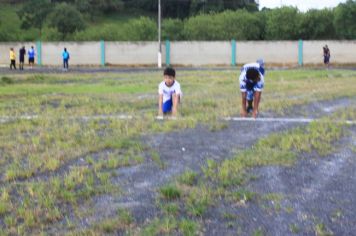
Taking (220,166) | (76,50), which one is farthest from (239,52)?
(220,166)

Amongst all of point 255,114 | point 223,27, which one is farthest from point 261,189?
point 223,27

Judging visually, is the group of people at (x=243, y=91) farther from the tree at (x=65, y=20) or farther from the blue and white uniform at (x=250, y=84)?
the tree at (x=65, y=20)

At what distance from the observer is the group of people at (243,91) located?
37.6ft

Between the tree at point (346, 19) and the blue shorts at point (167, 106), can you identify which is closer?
the blue shorts at point (167, 106)

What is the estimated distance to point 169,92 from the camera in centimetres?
1152

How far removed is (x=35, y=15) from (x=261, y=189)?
61978 mm

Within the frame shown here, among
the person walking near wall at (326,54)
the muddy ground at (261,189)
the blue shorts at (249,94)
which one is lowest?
the muddy ground at (261,189)

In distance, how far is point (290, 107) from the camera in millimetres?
13578

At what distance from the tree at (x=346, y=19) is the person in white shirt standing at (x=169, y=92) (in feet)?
129

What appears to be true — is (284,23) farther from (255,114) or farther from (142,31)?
(255,114)

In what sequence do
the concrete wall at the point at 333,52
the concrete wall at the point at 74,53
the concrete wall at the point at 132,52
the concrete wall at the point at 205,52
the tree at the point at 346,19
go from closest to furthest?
the concrete wall at the point at 333,52 → the concrete wall at the point at 205,52 → the concrete wall at the point at 132,52 → the concrete wall at the point at 74,53 → the tree at the point at 346,19

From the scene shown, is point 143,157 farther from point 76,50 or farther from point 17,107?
point 76,50

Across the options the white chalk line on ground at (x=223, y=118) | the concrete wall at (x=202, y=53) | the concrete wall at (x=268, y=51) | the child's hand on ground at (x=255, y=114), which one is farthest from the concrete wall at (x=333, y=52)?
the white chalk line on ground at (x=223, y=118)

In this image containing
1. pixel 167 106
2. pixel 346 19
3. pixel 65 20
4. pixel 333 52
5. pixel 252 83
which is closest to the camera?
pixel 167 106
